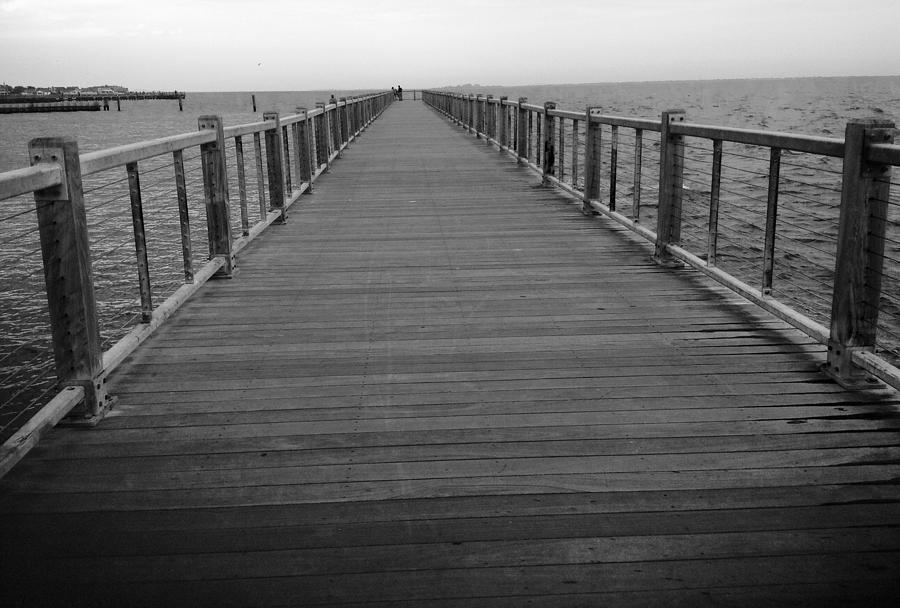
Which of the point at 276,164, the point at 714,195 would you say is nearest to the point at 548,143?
the point at 276,164

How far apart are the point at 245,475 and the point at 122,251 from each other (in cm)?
1485

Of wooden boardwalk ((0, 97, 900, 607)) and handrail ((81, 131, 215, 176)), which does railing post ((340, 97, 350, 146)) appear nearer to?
handrail ((81, 131, 215, 176))

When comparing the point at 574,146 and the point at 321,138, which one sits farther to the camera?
the point at 321,138

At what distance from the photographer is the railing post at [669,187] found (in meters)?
6.39

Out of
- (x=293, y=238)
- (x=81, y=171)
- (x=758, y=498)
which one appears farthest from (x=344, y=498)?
(x=293, y=238)

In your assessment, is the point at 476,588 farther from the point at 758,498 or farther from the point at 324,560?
the point at 758,498

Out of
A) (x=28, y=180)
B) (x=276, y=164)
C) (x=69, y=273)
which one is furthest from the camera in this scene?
(x=276, y=164)

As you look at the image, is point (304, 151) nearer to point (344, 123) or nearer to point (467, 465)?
point (344, 123)

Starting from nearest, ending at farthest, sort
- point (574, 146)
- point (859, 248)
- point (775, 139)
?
point (859, 248) → point (775, 139) → point (574, 146)

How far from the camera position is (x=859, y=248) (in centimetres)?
381

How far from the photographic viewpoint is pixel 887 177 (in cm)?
374

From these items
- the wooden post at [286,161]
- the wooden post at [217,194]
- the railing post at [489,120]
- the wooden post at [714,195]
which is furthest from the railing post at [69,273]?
the railing post at [489,120]

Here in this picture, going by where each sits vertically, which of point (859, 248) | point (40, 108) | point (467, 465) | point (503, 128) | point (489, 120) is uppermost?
point (40, 108)

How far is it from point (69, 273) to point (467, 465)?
1772 millimetres
